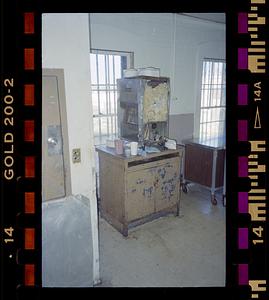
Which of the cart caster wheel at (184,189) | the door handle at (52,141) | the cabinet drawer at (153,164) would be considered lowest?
the cart caster wheel at (184,189)

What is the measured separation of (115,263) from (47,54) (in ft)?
5.82

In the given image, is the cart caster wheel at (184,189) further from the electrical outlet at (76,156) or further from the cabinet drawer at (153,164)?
the electrical outlet at (76,156)

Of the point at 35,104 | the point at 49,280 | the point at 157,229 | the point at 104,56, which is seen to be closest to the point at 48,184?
the point at 35,104

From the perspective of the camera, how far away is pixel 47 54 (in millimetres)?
1562

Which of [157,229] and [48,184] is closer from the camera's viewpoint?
[48,184]

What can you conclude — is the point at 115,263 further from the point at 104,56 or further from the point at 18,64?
the point at 104,56

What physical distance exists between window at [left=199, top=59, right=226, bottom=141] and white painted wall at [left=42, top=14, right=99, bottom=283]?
2.89m

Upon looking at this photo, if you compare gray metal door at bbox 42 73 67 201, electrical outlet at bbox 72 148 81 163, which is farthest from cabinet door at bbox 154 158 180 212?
gray metal door at bbox 42 73 67 201

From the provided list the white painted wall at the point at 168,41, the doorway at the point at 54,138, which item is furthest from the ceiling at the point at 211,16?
the doorway at the point at 54,138

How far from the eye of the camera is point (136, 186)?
8.70 feet

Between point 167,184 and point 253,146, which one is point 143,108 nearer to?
point 167,184

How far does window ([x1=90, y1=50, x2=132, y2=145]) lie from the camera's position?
3.23 metres

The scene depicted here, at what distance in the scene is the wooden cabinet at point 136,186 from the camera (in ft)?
8.57

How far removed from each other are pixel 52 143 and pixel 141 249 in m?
1.43
